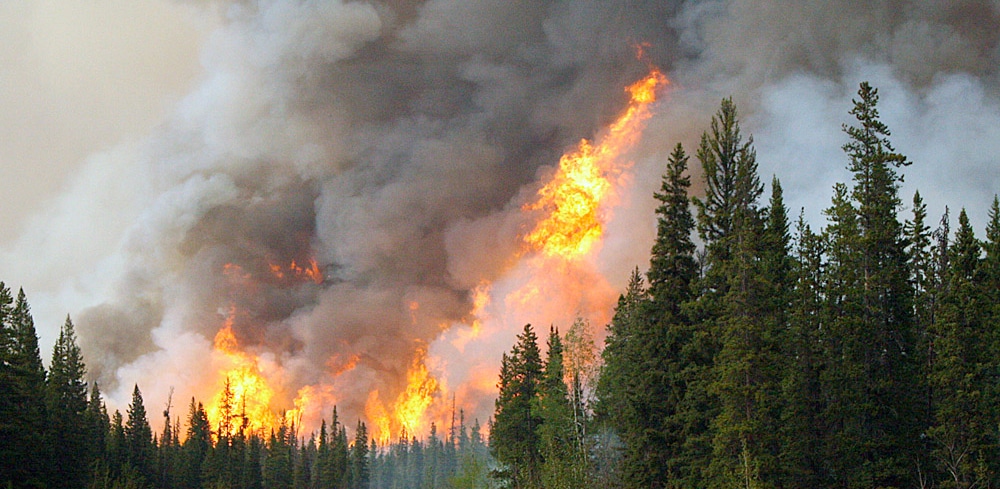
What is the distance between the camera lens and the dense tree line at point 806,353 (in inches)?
1663

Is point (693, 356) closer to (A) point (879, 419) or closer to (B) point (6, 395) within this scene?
(A) point (879, 419)

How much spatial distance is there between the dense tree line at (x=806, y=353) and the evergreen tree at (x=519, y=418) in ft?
80.5

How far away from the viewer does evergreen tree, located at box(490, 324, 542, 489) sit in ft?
250

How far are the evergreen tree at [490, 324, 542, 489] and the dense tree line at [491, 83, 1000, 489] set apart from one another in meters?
24.5

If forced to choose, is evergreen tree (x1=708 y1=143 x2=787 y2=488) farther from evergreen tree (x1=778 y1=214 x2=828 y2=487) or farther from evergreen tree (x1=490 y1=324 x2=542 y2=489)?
evergreen tree (x1=490 y1=324 x2=542 y2=489)

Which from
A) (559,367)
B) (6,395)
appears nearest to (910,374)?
(559,367)

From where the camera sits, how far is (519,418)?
76.2m

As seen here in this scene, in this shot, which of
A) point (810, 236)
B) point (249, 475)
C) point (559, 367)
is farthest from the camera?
point (249, 475)

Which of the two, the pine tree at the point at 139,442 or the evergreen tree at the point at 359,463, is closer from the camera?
the pine tree at the point at 139,442

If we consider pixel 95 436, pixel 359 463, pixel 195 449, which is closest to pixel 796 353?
pixel 95 436

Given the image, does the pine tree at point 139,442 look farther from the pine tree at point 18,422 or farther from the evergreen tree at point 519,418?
the evergreen tree at point 519,418

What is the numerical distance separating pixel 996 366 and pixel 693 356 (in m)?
17.9

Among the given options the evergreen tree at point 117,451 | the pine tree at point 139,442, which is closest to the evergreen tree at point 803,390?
the evergreen tree at point 117,451

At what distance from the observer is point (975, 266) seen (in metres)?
54.0
